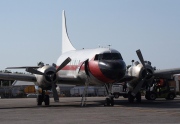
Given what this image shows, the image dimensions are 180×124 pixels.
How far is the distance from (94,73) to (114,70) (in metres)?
1.89

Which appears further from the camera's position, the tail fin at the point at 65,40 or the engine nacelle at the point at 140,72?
the tail fin at the point at 65,40

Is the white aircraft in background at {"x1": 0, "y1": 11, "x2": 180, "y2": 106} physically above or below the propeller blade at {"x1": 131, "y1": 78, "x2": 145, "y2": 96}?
above

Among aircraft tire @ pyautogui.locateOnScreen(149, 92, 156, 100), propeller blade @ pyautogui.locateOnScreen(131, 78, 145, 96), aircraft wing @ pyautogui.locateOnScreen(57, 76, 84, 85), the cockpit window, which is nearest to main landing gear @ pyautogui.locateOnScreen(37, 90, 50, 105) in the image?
aircraft wing @ pyautogui.locateOnScreen(57, 76, 84, 85)

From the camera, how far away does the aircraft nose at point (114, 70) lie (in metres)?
23.2

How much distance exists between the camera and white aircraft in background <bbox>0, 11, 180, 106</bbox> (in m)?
23.8

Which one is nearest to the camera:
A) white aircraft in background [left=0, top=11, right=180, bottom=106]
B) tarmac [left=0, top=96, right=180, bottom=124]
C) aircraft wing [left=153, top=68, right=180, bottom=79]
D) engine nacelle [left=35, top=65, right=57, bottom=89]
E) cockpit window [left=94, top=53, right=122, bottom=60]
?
tarmac [left=0, top=96, right=180, bottom=124]

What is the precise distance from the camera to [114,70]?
2320 centimetres

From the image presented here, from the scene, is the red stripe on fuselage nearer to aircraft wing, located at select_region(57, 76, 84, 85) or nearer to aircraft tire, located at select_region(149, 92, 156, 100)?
aircraft wing, located at select_region(57, 76, 84, 85)

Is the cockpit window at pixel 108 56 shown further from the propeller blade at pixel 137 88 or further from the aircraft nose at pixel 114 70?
the propeller blade at pixel 137 88

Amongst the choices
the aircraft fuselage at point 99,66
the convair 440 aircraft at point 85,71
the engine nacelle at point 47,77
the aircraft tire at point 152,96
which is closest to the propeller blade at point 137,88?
the convair 440 aircraft at point 85,71

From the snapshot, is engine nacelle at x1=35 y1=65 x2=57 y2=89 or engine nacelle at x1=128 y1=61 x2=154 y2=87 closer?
engine nacelle at x1=35 y1=65 x2=57 y2=89

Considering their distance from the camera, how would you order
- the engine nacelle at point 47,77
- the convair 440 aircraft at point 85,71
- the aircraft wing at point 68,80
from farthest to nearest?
1. the aircraft wing at point 68,80
2. the engine nacelle at point 47,77
3. the convair 440 aircraft at point 85,71

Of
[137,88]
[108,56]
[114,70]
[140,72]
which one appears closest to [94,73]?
[108,56]

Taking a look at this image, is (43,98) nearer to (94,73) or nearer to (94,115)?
(94,73)
